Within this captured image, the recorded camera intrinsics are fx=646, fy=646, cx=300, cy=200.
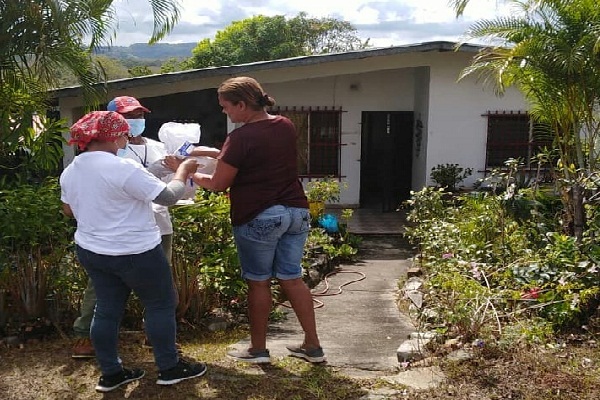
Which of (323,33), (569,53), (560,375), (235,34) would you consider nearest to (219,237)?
(560,375)

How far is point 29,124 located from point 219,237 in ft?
7.00

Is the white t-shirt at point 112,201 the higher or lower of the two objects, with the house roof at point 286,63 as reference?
lower

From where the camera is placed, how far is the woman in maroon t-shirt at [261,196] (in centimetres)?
346

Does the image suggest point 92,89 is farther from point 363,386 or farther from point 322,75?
point 322,75

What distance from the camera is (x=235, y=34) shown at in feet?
129

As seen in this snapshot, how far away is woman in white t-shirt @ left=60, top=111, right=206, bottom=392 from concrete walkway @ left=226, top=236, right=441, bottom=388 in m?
0.91

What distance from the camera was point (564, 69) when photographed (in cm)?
608

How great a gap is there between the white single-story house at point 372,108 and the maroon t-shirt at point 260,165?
716 centimetres

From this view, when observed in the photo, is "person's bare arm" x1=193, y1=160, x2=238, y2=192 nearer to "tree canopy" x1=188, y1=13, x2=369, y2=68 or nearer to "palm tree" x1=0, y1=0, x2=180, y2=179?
"palm tree" x1=0, y1=0, x2=180, y2=179

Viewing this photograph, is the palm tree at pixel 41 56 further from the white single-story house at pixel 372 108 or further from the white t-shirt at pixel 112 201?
the white single-story house at pixel 372 108

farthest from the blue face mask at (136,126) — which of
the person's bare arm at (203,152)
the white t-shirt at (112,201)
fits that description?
the white t-shirt at (112,201)

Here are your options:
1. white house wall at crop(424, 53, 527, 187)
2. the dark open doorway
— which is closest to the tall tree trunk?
white house wall at crop(424, 53, 527, 187)

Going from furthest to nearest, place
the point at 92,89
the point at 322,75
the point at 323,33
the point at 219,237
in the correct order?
the point at 323,33
the point at 322,75
the point at 92,89
the point at 219,237

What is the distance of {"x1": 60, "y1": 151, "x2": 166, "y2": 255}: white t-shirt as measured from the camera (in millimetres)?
3047
